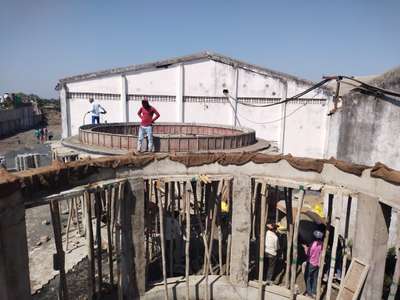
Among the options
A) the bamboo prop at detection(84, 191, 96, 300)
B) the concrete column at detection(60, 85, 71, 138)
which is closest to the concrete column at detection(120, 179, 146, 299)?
the bamboo prop at detection(84, 191, 96, 300)

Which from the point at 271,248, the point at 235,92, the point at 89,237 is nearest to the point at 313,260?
the point at 271,248

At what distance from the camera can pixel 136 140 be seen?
11031 mm

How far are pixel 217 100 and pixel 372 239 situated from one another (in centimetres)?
1381

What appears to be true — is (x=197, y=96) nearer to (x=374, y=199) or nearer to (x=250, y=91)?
(x=250, y=91)

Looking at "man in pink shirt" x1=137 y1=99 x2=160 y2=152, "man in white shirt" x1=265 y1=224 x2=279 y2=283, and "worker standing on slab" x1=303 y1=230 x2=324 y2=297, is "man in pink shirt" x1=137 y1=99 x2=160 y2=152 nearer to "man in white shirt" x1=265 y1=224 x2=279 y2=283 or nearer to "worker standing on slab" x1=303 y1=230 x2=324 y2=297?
"man in white shirt" x1=265 y1=224 x2=279 y2=283

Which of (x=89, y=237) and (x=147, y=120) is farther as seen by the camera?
(x=147, y=120)

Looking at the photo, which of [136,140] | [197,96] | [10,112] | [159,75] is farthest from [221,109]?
[10,112]

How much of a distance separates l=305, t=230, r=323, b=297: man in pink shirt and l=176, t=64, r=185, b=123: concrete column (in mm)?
12432

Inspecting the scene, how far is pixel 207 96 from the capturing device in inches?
779

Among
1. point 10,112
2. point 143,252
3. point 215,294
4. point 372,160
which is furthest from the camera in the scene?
point 10,112

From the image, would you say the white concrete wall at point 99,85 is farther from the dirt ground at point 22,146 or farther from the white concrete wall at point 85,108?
the dirt ground at point 22,146

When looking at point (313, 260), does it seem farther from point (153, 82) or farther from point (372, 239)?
point (153, 82)

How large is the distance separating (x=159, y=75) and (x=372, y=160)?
12.6 metres

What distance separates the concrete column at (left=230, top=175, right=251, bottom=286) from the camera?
28.5ft
